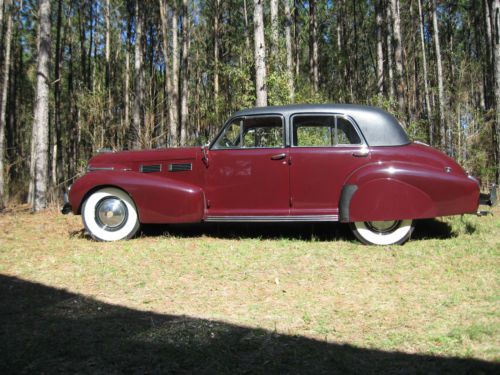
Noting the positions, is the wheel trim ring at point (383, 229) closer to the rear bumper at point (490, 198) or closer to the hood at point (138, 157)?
the rear bumper at point (490, 198)

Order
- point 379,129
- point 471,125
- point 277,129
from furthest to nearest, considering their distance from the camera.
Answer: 1. point 471,125
2. point 277,129
3. point 379,129

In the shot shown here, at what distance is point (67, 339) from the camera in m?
2.92

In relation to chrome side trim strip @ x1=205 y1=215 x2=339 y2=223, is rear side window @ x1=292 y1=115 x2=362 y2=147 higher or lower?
higher

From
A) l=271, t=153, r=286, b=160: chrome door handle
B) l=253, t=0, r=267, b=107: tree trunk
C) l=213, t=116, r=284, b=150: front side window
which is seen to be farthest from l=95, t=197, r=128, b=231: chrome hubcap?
l=253, t=0, r=267, b=107: tree trunk

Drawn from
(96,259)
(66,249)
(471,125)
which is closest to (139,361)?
(96,259)

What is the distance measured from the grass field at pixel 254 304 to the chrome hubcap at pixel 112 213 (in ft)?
1.14

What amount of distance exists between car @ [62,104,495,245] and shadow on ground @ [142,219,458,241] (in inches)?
23.6

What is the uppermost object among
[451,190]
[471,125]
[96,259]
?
[471,125]

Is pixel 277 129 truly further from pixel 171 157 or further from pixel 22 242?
pixel 22 242

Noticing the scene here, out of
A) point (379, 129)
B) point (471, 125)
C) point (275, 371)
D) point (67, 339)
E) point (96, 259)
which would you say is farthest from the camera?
point (471, 125)

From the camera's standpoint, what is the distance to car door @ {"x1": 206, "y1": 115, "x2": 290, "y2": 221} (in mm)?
5652

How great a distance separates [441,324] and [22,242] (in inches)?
222

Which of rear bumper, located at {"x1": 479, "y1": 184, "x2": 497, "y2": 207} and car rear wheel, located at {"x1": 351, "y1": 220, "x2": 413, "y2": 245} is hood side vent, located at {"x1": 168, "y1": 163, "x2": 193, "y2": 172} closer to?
car rear wheel, located at {"x1": 351, "y1": 220, "x2": 413, "y2": 245}

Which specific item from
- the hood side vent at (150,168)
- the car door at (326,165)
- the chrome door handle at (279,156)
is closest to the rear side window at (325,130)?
the car door at (326,165)
